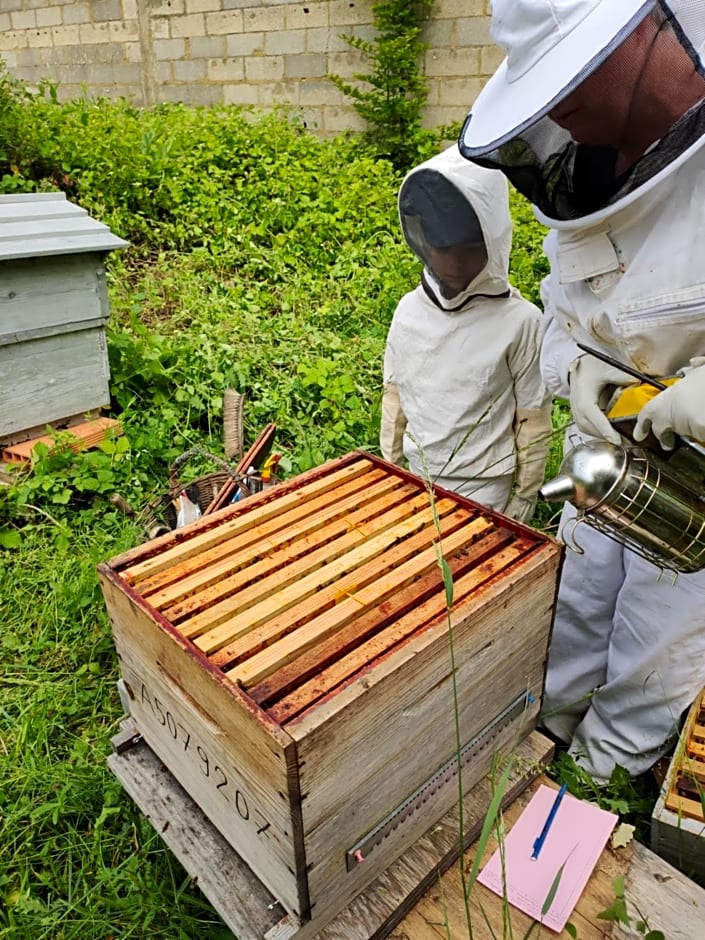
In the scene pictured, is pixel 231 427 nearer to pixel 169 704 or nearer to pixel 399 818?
pixel 169 704

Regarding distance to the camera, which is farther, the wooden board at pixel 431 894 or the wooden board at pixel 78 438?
the wooden board at pixel 78 438

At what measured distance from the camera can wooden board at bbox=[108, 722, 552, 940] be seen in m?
1.19

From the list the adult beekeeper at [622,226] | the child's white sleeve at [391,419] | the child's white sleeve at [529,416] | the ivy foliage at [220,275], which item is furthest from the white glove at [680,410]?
the ivy foliage at [220,275]

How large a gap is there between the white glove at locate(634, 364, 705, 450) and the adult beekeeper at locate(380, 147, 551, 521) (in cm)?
47

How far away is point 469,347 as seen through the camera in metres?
2.03

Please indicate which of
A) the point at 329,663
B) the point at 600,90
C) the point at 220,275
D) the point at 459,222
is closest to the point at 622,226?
the point at 600,90

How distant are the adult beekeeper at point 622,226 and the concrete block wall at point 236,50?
511 centimetres

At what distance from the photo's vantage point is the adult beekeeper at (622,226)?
116 centimetres

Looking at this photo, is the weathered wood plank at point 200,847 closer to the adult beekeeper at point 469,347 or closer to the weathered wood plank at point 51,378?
the adult beekeeper at point 469,347

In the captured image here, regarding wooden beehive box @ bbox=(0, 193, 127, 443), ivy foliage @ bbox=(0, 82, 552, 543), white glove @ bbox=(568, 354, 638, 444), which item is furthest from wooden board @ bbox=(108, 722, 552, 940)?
wooden beehive box @ bbox=(0, 193, 127, 443)

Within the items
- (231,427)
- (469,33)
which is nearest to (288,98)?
(469,33)

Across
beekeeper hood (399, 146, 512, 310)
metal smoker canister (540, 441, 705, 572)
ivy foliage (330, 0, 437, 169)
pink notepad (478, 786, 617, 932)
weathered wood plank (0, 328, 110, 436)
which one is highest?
ivy foliage (330, 0, 437, 169)

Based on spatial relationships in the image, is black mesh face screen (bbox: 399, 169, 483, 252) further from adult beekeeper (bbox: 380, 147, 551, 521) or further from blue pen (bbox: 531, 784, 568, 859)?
blue pen (bbox: 531, 784, 568, 859)

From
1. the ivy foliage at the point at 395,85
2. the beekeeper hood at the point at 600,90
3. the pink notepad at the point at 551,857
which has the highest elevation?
the ivy foliage at the point at 395,85
